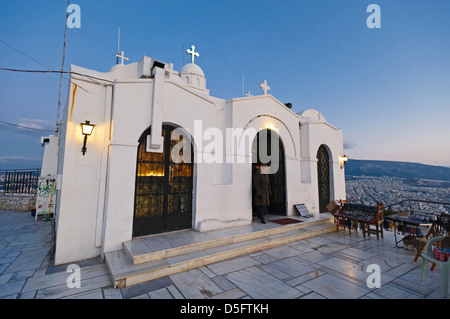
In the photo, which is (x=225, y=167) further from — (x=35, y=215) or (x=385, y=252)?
(x=35, y=215)

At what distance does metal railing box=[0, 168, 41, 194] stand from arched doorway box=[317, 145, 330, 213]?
1492cm

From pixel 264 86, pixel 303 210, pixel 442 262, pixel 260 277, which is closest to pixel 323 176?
pixel 303 210

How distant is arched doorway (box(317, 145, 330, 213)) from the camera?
9.12 meters

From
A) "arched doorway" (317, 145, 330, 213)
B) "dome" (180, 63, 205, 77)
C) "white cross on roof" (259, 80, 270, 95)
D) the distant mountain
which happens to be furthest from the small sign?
the distant mountain

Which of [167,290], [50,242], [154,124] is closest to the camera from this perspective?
[167,290]

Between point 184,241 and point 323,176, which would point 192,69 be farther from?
point 184,241

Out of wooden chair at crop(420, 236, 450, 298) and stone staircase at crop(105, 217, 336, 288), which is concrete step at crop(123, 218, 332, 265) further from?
wooden chair at crop(420, 236, 450, 298)

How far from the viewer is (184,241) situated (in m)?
4.66

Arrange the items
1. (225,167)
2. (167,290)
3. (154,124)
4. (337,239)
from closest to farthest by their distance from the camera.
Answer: (167,290), (154,124), (337,239), (225,167)

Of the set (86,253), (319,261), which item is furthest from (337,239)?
(86,253)

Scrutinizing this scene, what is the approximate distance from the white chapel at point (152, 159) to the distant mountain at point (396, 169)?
40.6m

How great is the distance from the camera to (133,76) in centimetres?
593

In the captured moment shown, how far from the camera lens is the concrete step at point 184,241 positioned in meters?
4.01

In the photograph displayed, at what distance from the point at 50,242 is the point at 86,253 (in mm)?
2245
